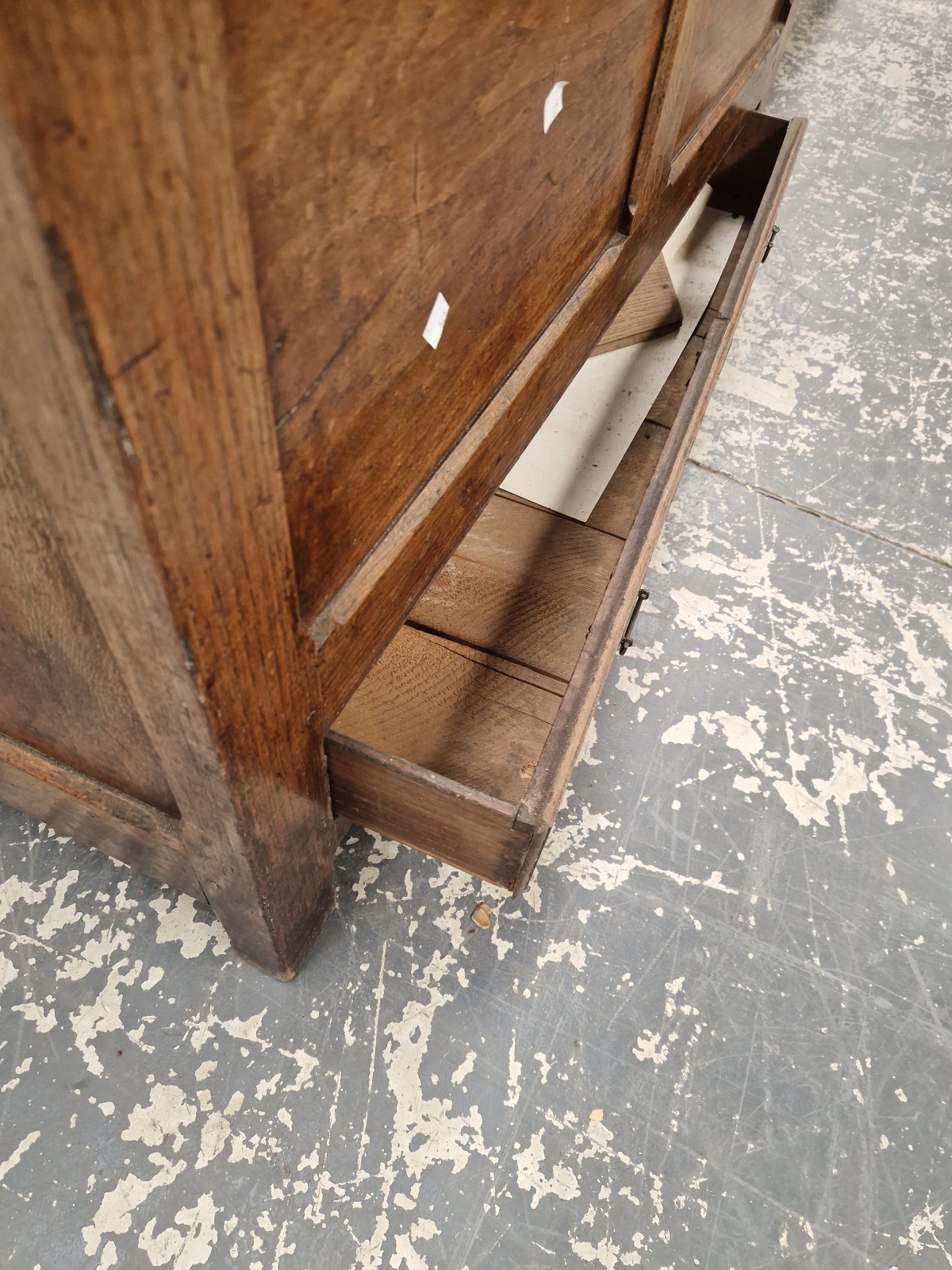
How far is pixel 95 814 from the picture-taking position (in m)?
0.93

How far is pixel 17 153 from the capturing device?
11.0 inches

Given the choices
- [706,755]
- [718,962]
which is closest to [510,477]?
[706,755]

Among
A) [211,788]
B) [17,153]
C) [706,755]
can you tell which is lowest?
[706,755]

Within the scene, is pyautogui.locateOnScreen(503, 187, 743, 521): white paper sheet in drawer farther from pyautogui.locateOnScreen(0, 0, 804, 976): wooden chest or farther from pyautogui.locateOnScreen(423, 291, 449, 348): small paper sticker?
pyautogui.locateOnScreen(423, 291, 449, 348): small paper sticker

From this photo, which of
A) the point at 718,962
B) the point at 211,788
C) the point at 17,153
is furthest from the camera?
the point at 718,962

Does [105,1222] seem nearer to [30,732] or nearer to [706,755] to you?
[30,732]

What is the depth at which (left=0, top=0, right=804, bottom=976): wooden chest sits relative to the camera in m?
0.34

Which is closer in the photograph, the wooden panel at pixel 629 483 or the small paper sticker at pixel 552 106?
the small paper sticker at pixel 552 106

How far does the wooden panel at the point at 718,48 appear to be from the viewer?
1.23 meters

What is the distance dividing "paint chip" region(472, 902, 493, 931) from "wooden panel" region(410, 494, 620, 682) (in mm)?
342

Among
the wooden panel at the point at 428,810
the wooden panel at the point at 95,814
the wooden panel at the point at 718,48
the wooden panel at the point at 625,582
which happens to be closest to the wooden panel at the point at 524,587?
the wooden panel at the point at 625,582

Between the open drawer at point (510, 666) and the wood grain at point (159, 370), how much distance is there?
231mm

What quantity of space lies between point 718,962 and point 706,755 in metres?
0.33

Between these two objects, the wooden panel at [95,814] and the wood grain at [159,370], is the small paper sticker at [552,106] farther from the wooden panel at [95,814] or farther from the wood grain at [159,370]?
the wooden panel at [95,814]
